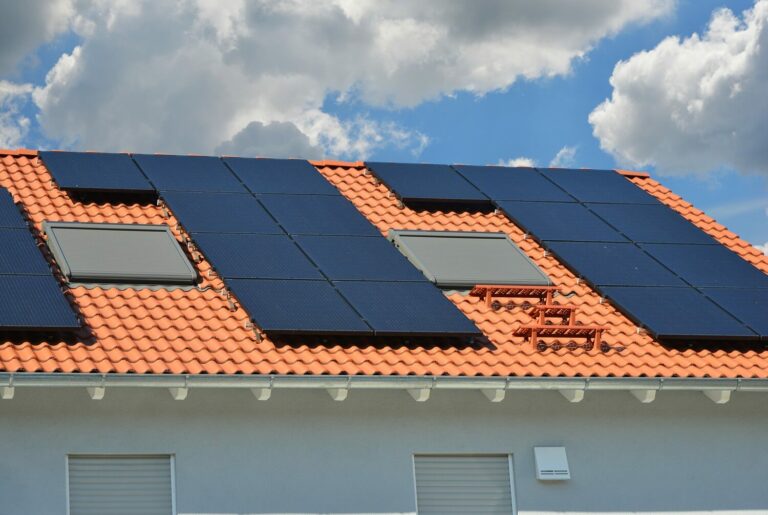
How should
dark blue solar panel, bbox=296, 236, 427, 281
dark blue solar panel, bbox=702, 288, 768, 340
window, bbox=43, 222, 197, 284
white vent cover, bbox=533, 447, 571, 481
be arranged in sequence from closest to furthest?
white vent cover, bbox=533, 447, 571, 481, window, bbox=43, 222, 197, 284, dark blue solar panel, bbox=296, 236, 427, 281, dark blue solar panel, bbox=702, 288, 768, 340

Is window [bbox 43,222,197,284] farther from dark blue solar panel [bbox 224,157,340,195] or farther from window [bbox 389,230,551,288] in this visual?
window [bbox 389,230,551,288]

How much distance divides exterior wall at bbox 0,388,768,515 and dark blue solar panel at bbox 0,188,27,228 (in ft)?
12.0

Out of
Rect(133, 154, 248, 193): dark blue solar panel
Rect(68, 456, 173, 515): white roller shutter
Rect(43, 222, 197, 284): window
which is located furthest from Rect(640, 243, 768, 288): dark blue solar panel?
Rect(68, 456, 173, 515): white roller shutter

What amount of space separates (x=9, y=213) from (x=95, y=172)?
263 cm

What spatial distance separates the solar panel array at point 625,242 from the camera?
1753 cm

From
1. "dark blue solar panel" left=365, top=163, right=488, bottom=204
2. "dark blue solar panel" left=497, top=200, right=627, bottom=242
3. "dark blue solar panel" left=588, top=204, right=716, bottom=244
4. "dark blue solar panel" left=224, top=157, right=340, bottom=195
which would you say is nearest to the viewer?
"dark blue solar panel" left=497, top=200, right=627, bottom=242

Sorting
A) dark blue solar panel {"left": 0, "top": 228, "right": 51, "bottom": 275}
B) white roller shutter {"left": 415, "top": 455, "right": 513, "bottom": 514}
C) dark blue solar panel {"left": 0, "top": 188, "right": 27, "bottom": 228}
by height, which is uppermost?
dark blue solar panel {"left": 0, "top": 188, "right": 27, "bottom": 228}

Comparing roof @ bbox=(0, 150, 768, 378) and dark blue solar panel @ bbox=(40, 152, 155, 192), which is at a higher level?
dark blue solar panel @ bbox=(40, 152, 155, 192)

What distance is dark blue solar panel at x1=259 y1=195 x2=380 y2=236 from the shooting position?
728 inches

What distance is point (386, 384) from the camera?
14.6 m

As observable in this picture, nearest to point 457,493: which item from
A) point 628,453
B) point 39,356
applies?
point 628,453

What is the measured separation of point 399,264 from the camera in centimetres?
1761

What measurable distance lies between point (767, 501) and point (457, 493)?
13.6ft

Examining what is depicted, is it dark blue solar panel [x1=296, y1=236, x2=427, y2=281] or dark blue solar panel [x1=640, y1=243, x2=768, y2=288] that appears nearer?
dark blue solar panel [x1=296, y1=236, x2=427, y2=281]
